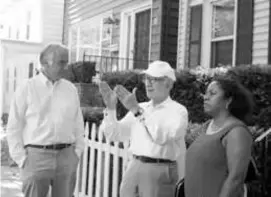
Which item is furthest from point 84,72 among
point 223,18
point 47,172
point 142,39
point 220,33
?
point 47,172

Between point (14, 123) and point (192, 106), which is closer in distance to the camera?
point (14, 123)

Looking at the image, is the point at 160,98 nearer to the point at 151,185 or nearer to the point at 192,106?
the point at 151,185

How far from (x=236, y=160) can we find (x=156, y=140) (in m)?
0.81

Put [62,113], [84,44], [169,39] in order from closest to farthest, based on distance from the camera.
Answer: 1. [62,113]
2. [169,39]
3. [84,44]

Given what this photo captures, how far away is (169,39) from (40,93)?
735 centimetres

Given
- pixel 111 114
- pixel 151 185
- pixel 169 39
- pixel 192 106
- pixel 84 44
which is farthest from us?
pixel 84 44

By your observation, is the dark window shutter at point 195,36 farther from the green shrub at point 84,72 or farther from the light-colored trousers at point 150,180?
the light-colored trousers at point 150,180

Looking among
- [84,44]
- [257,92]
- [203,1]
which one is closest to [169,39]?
[203,1]

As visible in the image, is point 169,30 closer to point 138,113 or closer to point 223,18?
point 223,18

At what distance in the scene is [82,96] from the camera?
12227 millimetres

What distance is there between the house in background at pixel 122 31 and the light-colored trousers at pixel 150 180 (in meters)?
7.67

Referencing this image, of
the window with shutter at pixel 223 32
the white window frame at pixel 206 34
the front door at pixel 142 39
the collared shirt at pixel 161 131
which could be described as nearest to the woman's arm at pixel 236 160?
the collared shirt at pixel 161 131

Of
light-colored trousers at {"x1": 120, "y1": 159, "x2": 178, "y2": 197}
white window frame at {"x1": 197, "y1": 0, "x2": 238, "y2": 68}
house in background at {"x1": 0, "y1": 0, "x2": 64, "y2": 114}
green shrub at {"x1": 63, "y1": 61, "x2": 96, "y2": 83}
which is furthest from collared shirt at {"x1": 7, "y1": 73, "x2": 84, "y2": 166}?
house in background at {"x1": 0, "y1": 0, "x2": 64, "y2": 114}

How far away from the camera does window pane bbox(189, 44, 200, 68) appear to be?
32.4 ft
